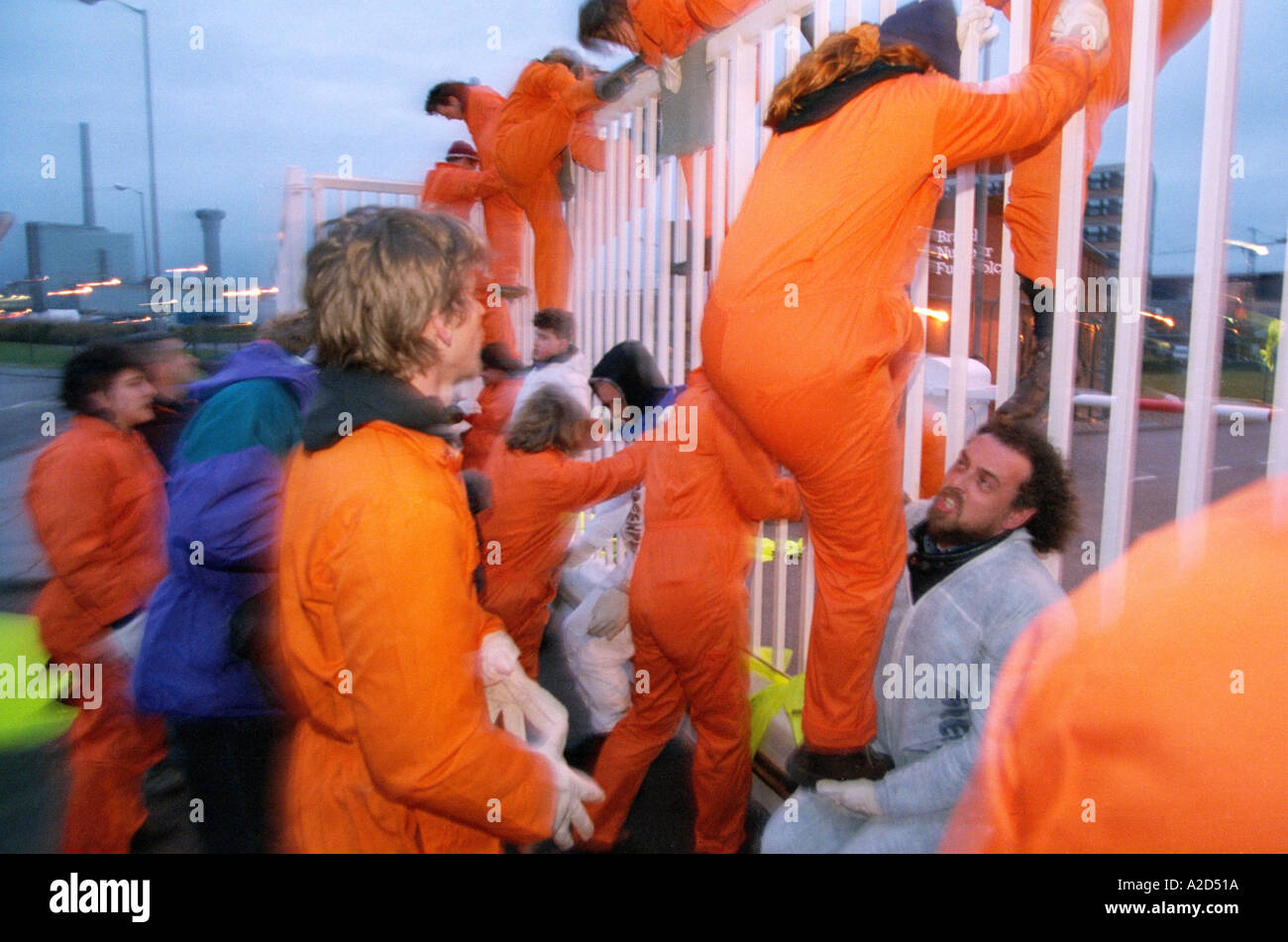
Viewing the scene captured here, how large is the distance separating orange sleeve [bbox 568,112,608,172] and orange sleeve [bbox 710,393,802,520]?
213 cm

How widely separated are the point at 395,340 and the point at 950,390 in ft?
4.01

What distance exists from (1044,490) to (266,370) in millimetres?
2074

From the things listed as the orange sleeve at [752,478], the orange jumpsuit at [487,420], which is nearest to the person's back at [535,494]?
the orange sleeve at [752,478]

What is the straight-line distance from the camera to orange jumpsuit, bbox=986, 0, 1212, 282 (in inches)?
59.3

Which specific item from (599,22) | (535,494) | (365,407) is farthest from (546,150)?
(365,407)

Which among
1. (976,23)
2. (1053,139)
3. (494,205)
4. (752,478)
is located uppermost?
(494,205)

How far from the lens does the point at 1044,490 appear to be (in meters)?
1.71

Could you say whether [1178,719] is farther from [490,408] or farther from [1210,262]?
[490,408]

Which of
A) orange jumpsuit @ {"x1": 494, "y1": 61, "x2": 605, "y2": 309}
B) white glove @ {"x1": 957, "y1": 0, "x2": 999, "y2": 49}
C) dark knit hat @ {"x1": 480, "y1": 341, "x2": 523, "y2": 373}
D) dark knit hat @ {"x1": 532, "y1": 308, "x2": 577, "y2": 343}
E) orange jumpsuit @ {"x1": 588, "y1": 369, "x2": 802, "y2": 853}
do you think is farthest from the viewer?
dark knit hat @ {"x1": 480, "y1": 341, "x2": 523, "y2": 373}

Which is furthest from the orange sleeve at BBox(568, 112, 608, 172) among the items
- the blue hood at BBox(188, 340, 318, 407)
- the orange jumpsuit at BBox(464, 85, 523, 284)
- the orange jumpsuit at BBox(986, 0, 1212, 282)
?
the orange jumpsuit at BBox(986, 0, 1212, 282)

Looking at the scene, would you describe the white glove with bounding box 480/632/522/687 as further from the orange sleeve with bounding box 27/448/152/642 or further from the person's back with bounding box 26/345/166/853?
the orange sleeve with bounding box 27/448/152/642
